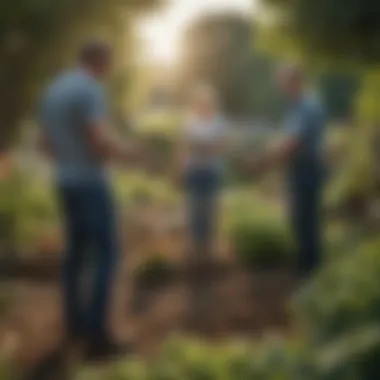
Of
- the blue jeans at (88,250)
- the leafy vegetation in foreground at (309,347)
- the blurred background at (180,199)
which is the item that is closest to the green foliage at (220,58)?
the blurred background at (180,199)

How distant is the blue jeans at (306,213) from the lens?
155 centimetres

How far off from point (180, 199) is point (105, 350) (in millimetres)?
280

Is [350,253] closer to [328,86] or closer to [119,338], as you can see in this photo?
[328,86]

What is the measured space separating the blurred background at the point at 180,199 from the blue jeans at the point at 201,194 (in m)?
0.02

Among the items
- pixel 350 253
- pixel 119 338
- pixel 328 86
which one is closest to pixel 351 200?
pixel 350 253

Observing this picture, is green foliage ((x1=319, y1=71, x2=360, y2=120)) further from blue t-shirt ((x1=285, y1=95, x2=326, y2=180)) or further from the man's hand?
the man's hand

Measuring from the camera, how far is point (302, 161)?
1.56 m

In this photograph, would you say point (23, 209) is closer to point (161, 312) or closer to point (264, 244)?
point (161, 312)

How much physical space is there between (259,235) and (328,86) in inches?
11.2

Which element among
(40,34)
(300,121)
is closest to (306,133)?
(300,121)

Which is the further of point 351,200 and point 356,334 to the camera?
point 351,200

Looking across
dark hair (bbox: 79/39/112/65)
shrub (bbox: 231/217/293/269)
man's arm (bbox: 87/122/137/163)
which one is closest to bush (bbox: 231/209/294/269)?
shrub (bbox: 231/217/293/269)

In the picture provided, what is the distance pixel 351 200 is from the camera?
156 cm

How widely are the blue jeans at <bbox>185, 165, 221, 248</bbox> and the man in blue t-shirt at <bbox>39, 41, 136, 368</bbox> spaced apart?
11 cm
